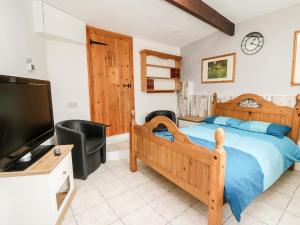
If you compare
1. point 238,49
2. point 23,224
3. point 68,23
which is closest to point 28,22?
point 68,23

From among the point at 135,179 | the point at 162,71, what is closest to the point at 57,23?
the point at 162,71

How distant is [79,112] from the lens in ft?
10.3

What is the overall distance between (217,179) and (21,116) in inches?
68.8

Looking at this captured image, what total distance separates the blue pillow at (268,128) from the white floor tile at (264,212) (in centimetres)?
105

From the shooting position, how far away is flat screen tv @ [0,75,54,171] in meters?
1.24

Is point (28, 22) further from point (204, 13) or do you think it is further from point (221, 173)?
point (221, 173)

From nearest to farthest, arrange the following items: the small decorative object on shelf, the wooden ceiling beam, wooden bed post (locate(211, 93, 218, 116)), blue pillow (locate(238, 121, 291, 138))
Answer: the wooden ceiling beam < blue pillow (locate(238, 121, 291, 138)) < wooden bed post (locate(211, 93, 218, 116)) < the small decorative object on shelf

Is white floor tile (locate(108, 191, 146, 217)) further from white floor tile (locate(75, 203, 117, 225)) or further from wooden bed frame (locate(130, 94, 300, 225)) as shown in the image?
wooden bed frame (locate(130, 94, 300, 225))

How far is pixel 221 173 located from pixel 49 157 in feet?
5.26

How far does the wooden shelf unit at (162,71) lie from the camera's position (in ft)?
12.5

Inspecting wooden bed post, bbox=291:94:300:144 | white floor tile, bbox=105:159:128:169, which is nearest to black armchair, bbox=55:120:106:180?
white floor tile, bbox=105:159:128:169

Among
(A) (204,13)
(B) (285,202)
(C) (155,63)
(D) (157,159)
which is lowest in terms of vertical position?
(B) (285,202)

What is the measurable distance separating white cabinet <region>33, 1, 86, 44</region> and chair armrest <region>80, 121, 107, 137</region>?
4.81 feet

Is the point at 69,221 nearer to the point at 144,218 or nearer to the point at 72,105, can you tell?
the point at 144,218
